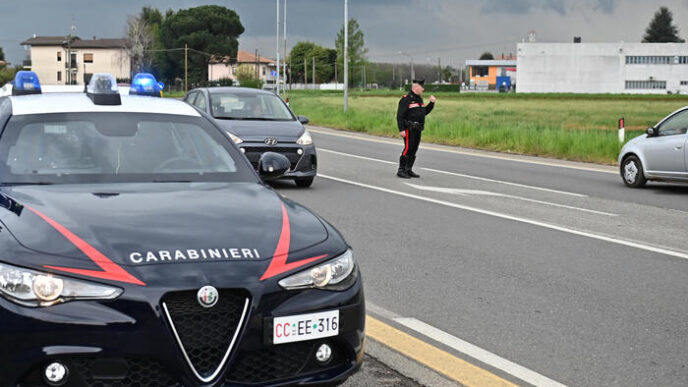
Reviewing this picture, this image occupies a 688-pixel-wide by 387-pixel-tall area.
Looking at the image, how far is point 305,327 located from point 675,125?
13149 mm

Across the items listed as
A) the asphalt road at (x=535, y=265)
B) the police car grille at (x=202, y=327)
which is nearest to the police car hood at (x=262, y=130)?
the asphalt road at (x=535, y=265)

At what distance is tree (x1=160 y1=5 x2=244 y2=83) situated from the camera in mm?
133875

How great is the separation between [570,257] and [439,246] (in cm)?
125

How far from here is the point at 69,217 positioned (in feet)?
13.4

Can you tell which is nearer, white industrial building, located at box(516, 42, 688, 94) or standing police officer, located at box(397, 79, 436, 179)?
standing police officer, located at box(397, 79, 436, 179)

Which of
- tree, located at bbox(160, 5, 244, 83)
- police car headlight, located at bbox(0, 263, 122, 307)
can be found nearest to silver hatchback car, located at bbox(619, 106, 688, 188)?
police car headlight, located at bbox(0, 263, 122, 307)

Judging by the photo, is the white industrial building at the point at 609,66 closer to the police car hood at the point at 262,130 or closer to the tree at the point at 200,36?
the tree at the point at 200,36

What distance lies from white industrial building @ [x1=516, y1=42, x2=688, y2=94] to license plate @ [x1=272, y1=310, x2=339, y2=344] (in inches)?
5166

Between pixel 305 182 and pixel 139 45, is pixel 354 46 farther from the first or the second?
pixel 305 182

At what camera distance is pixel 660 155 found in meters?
15.5

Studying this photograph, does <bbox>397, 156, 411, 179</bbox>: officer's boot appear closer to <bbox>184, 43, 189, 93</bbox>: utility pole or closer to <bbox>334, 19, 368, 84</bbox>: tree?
<bbox>184, 43, 189, 93</bbox>: utility pole

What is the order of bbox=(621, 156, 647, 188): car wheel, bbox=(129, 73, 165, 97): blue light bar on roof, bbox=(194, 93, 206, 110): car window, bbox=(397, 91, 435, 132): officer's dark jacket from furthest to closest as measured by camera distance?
bbox=(397, 91, 435, 132): officer's dark jacket, bbox=(194, 93, 206, 110): car window, bbox=(621, 156, 647, 188): car wheel, bbox=(129, 73, 165, 97): blue light bar on roof

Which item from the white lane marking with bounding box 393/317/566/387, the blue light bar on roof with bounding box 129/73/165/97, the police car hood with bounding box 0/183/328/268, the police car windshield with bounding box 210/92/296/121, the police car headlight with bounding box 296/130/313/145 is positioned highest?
the blue light bar on roof with bounding box 129/73/165/97

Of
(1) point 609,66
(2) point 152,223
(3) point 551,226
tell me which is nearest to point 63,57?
(1) point 609,66
